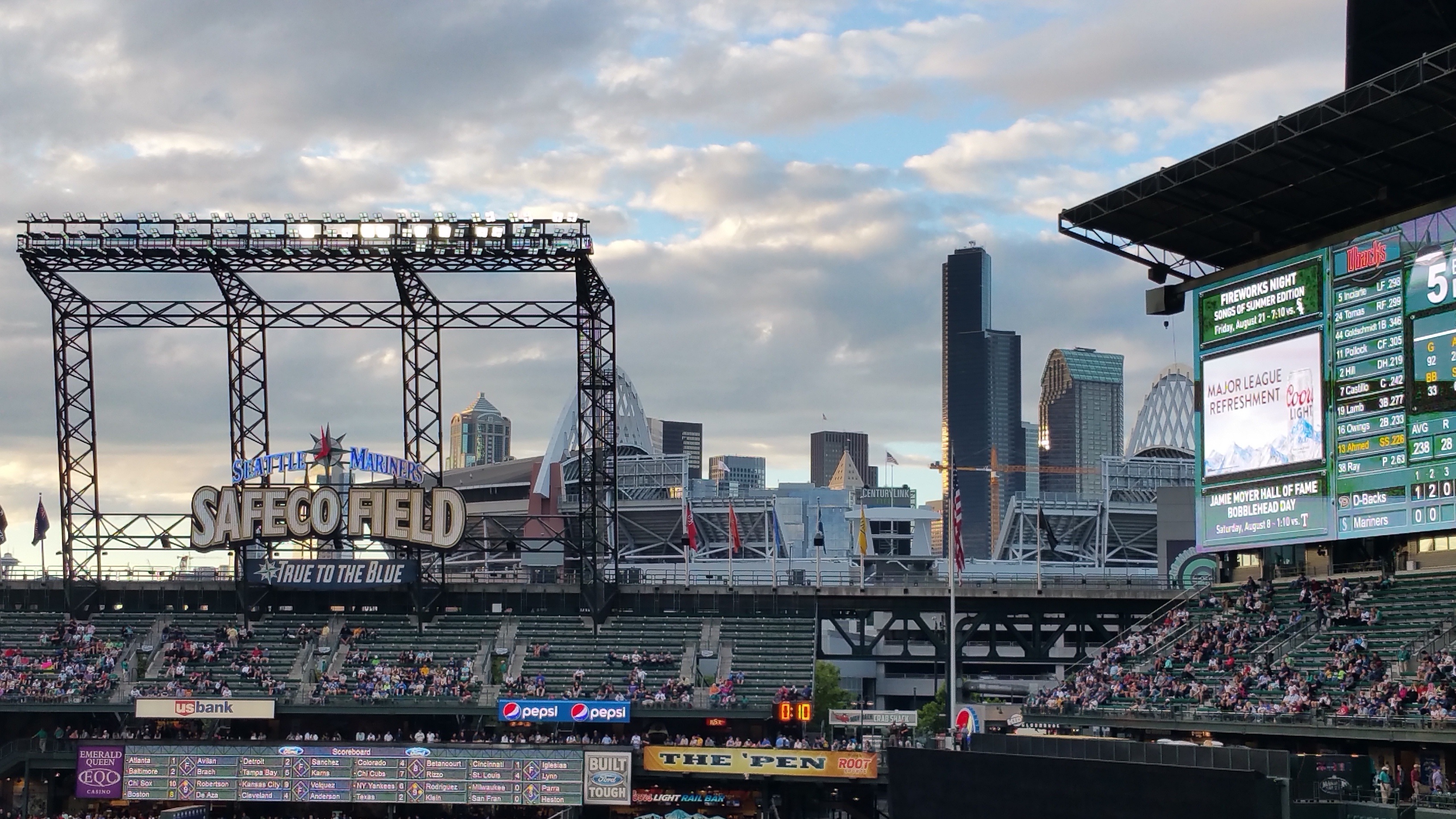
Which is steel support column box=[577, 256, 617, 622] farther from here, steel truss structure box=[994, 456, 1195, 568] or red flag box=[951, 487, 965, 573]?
steel truss structure box=[994, 456, 1195, 568]

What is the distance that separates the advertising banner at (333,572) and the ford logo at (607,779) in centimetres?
1367

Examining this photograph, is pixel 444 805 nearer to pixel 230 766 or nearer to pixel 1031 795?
pixel 230 766

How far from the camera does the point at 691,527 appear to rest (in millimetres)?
84875

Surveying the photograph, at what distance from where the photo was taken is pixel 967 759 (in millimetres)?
46438

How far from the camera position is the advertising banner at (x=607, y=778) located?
60.1 metres

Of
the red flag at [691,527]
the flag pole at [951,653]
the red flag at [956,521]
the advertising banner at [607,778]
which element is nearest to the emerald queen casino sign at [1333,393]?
the flag pole at [951,653]

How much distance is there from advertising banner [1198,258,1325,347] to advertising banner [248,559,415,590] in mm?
34136

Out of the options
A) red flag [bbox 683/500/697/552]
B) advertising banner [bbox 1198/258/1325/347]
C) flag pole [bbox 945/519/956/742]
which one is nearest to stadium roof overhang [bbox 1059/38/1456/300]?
advertising banner [bbox 1198/258/1325/347]

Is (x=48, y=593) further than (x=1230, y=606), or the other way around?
(x=48, y=593)

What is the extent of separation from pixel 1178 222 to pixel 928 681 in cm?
6757

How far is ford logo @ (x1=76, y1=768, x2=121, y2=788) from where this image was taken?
62312 mm

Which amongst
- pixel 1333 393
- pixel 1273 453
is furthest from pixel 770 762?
pixel 1333 393

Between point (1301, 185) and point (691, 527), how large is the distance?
1696 inches

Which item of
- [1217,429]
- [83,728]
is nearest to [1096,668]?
[1217,429]
